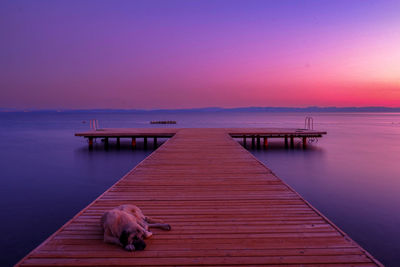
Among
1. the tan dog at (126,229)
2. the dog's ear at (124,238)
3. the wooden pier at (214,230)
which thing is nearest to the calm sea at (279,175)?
the wooden pier at (214,230)

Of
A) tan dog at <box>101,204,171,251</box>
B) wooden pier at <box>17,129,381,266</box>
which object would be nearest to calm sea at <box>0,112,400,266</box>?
wooden pier at <box>17,129,381,266</box>

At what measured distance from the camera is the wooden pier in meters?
2.60

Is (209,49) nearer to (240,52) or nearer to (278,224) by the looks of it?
(240,52)

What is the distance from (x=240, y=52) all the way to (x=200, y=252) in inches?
1069

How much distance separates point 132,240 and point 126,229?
15 cm

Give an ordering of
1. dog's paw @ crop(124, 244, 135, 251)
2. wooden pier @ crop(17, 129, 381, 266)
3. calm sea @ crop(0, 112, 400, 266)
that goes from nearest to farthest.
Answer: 1. wooden pier @ crop(17, 129, 381, 266)
2. dog's paw @ crop(124, 244, 135, 251)
3. calm sea @ crop(0, 112, 400, 266)

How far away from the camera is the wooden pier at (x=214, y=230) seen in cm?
260

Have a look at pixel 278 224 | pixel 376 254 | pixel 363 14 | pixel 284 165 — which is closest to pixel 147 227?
pixel 278 224

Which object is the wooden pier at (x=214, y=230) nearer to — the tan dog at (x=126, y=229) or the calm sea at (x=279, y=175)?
the tan dog at (x=126, y=229)

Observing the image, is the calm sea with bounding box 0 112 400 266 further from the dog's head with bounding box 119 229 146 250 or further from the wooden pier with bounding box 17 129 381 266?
the dog's head with bounding box 119 229 146 250

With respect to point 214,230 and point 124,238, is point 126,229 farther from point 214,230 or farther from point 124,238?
point 214,230

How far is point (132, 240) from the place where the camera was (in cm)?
281

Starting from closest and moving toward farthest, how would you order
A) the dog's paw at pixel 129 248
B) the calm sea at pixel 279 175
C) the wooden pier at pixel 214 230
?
1. the wooden pier at pixel 214 230
2. the dog's paw at pixel 129 248
3. the calm sea at pixel 279 175

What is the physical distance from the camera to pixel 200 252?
2.72m
